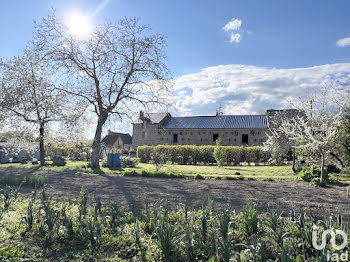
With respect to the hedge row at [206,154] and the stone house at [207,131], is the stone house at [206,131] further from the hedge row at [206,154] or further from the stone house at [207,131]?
the hedge row at [206,154]

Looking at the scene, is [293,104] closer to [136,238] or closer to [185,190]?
[185,190]

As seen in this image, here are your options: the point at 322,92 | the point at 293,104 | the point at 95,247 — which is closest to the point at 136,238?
the point at 95,247

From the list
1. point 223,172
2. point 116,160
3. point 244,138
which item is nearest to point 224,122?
point 244,138

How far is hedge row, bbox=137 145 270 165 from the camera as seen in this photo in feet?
76.9

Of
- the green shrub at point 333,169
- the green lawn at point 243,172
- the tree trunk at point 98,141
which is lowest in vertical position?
the green lawn at point 243,172

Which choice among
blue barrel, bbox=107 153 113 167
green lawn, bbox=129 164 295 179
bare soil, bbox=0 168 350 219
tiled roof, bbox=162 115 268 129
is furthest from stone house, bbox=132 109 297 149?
bare soil, bbox=0 168 350 219

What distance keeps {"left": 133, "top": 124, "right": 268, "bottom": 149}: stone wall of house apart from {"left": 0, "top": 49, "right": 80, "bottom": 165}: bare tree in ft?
40.3

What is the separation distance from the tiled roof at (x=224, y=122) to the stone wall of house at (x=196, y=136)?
60cm

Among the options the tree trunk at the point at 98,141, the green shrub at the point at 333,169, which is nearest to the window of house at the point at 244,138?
the green shrub at the point at 333,169

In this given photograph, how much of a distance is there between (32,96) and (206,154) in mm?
14551

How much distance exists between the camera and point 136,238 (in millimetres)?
4066

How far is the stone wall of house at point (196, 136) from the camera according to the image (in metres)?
32.4

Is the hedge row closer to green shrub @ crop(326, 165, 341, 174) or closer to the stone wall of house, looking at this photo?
Result: the stone wall of house

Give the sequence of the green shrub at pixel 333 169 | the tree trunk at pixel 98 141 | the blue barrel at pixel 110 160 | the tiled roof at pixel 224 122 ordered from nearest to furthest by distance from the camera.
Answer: the green shrub at pixel 333 169, the tree trunk at pixel 98 141, the blue barrel at pixel 110 160, the tiled roof at pixel 224 122
